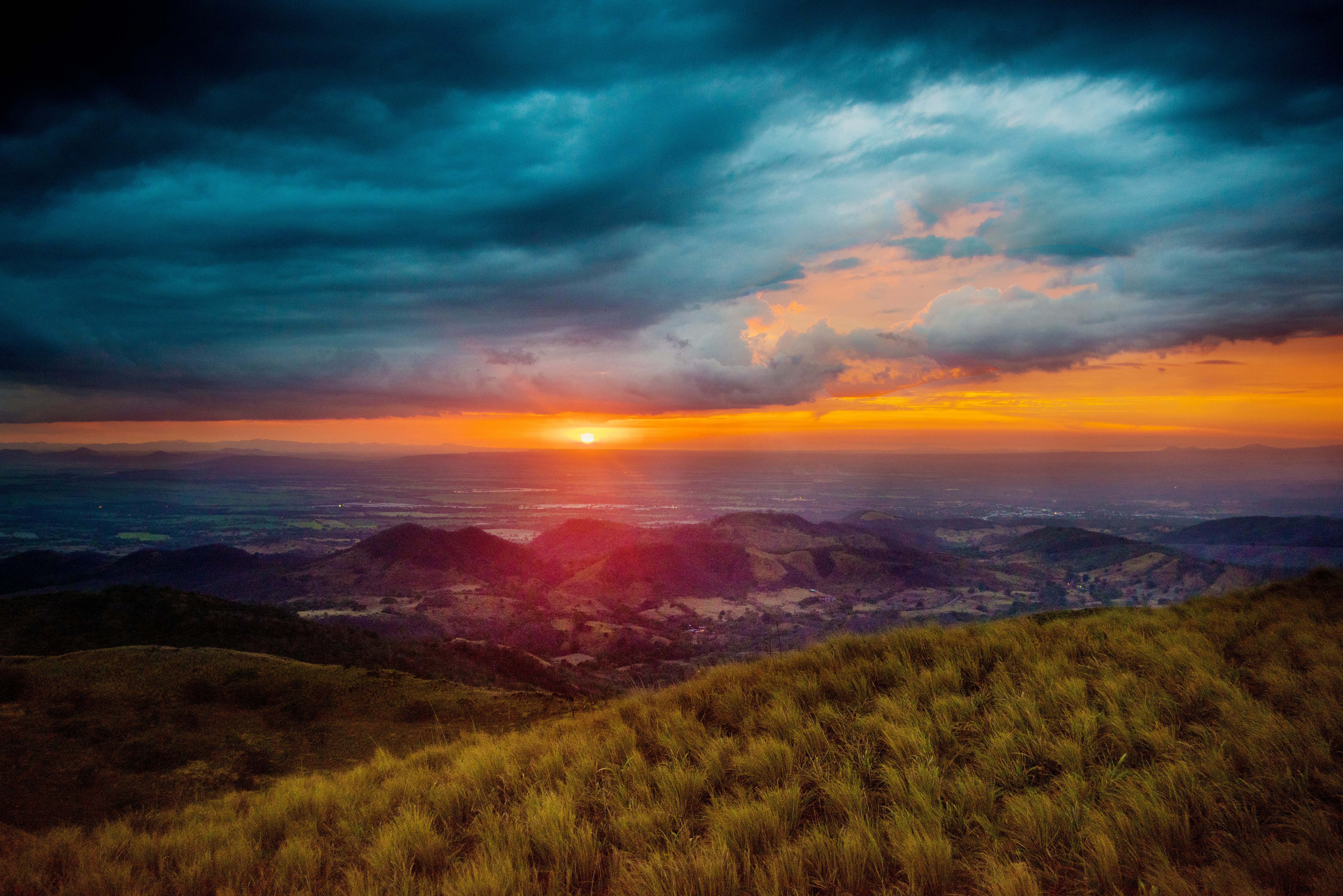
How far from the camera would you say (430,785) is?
297 inches

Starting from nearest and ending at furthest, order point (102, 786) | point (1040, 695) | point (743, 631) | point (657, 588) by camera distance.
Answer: point (1040, 695) < point (102, 786) < point (743, 631) < point (657, 588)

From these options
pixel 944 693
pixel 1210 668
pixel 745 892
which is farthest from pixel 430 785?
pixel 1210 668

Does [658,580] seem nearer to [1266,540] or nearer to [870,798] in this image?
[870,798]

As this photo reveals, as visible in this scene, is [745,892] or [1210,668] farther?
[1210,668]

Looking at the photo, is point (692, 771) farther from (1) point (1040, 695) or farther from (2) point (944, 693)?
(1) point (1040, 695)

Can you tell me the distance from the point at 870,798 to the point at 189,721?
14071mm

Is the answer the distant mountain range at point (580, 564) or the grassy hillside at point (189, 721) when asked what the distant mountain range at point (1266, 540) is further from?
the grassy hillside at point (189, 721)

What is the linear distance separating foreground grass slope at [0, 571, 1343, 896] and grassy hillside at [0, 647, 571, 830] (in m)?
2.29

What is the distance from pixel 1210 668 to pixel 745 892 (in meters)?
6.59

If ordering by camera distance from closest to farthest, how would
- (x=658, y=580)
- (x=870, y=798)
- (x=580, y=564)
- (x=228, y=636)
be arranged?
1. (x=870, y=798)
2. (x=228, y=636)
3. (x=658, y=580)
4. (x=580, y=564)

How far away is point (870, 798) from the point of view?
5430 mm

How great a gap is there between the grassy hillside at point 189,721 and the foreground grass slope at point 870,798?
2294 mm

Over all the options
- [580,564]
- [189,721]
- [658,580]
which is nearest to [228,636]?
[189,721]

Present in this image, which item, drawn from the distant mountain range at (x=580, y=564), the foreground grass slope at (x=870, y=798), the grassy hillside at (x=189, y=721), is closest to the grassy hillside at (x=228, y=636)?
the grassy hillside at (x=189, y=721)
